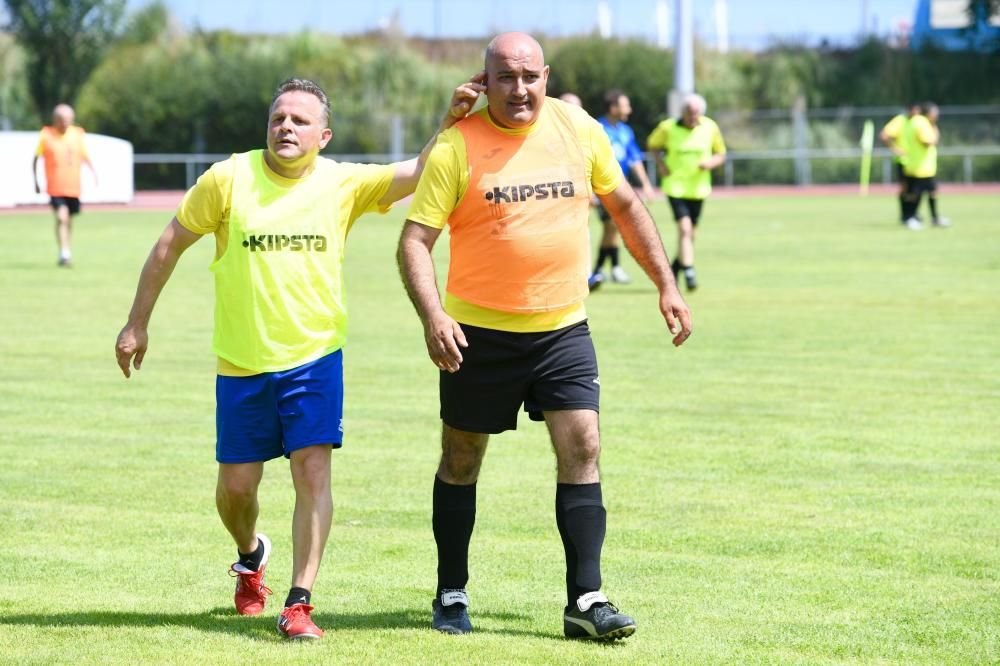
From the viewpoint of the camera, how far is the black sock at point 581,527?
578 cm

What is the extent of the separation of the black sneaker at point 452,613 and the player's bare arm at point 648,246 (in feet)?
3.93

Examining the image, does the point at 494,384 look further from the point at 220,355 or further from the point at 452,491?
the point at 220,355

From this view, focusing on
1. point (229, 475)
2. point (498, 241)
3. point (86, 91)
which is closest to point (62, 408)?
point (229, 475)

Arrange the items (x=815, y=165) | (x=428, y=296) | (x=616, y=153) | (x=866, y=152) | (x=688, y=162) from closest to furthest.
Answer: (x=428, y=296), (x=688, y=162), (x=616, y=153), (x=866, y=152), (x=815, y=165)

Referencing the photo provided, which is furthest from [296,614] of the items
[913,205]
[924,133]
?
[924,133]

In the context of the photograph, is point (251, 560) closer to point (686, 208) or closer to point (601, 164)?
point (601, 164)

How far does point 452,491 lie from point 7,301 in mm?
13057

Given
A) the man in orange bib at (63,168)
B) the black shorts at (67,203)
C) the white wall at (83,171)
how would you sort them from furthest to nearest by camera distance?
the white wall at (83,171), the man in orange bib at (63,168), the black shorts at (67,203)

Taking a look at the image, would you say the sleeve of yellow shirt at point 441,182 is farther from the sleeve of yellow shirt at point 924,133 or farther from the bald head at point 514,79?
the sleeve of yellow shirt at point 924,133

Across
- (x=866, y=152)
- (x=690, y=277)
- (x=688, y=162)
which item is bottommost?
(x=866, y=152)

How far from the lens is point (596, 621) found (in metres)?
5.59

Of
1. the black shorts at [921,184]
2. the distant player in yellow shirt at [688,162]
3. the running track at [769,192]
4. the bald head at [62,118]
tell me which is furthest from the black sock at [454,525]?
the running track at [769,192]

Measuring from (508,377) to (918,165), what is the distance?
25.7 m

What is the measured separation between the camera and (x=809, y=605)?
6.16 m
